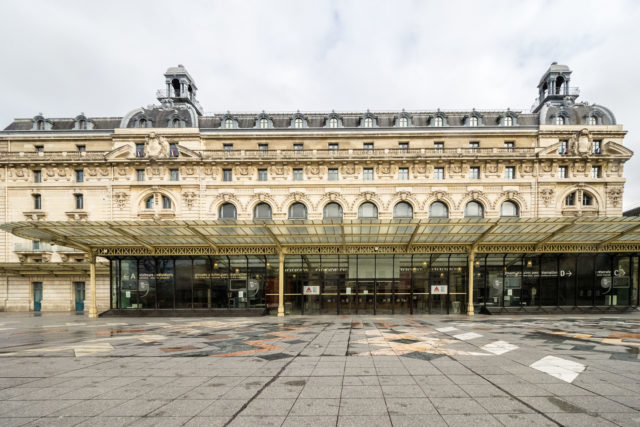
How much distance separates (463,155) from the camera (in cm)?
2898

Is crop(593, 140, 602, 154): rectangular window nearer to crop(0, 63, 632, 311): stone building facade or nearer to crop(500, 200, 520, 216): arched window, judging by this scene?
crop(0, 63, 632, 311): stone building facade

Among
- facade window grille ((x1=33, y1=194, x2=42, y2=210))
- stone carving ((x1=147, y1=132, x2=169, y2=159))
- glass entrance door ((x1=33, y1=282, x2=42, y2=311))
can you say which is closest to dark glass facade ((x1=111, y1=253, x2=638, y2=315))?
stone carving ((x1=147, y1=132, x2=169, y2=159))

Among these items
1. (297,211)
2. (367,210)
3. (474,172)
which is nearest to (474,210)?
(474,172)

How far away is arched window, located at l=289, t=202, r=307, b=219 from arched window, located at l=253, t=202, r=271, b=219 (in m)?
2.32

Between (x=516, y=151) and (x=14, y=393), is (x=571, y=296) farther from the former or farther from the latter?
(x=14, y=393)

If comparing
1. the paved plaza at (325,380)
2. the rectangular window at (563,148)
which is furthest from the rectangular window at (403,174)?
the paved plaza at (325,380)

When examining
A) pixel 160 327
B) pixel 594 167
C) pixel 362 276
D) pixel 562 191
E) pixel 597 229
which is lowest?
pixel 160 327

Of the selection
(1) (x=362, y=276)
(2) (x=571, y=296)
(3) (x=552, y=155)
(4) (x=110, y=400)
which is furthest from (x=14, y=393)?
(3) (x=552, y=155)

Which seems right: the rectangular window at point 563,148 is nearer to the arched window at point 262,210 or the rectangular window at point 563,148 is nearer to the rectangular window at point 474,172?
the rectangular window at point 474,172

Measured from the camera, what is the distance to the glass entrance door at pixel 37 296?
30656 mm

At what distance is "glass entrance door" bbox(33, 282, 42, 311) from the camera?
1207 inches

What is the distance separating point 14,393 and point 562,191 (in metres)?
39.5

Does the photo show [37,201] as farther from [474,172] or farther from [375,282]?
[474,172]

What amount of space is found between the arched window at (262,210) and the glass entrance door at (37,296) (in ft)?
81.4
